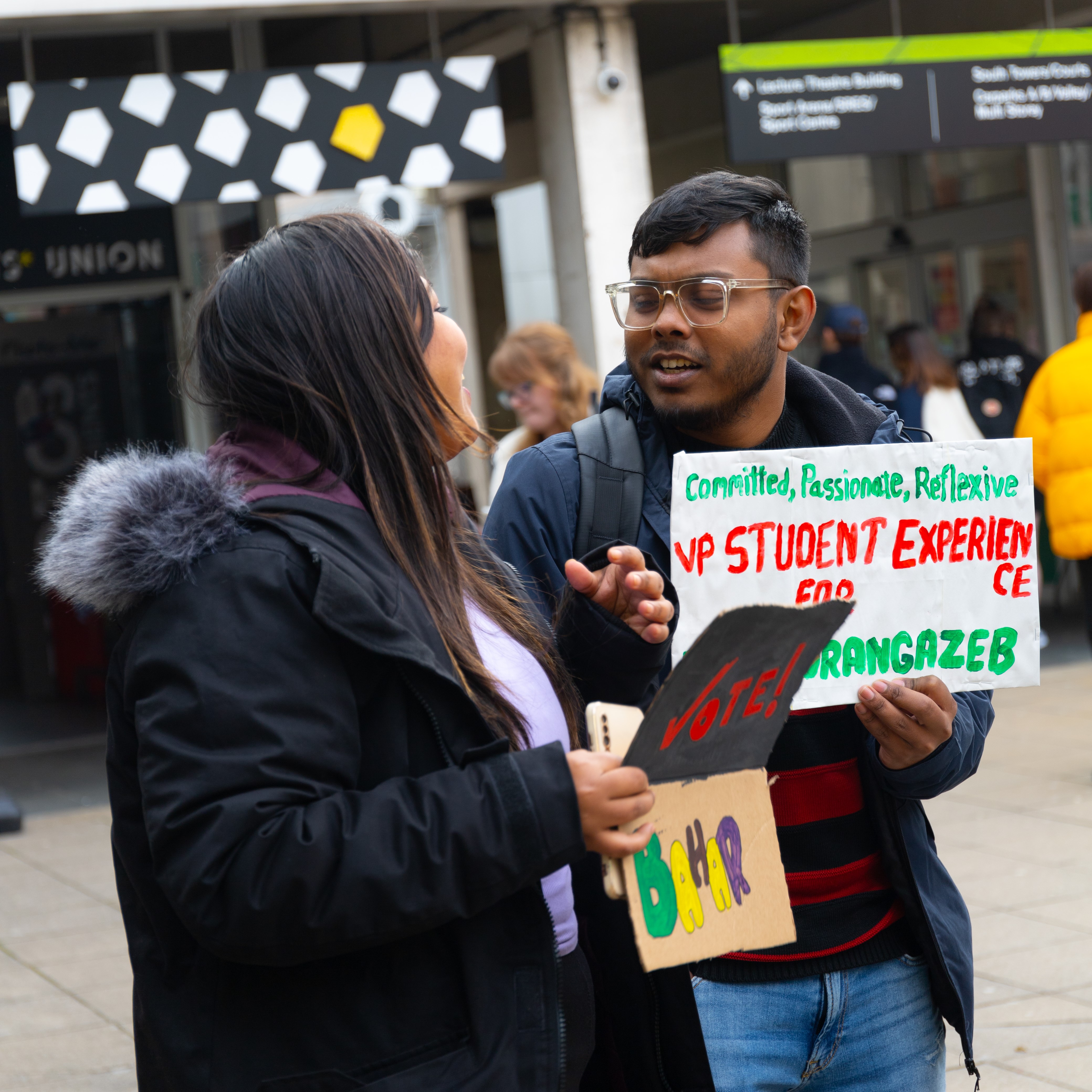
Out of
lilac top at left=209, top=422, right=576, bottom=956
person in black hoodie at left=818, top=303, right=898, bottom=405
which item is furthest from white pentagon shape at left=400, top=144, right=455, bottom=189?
lilac top at left=209, top=422, right=576, bottom=956

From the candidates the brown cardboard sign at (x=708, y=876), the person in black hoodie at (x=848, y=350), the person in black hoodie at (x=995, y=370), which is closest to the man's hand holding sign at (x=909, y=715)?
the brown cardboard sign at (x=708, y=876)

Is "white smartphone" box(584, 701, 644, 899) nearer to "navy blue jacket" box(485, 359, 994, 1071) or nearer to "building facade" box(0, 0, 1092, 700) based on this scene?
"navy blue jacket" box(485, 359, 994, 1071)

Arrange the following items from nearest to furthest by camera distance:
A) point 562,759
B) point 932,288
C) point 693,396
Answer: point 562,759 < point 693,396 < point 932,288

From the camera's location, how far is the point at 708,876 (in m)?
1.78

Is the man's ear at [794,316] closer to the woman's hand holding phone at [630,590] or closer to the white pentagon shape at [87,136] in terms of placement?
the woman's hand holding phone at [630,590]

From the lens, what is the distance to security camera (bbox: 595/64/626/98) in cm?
809

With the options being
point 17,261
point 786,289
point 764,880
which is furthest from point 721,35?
point 764,880

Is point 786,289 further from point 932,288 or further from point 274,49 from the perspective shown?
point 932,288

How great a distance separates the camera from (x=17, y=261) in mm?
9469

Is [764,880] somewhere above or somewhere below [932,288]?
below

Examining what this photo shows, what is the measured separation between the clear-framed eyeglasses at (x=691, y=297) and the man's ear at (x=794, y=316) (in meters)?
0.06

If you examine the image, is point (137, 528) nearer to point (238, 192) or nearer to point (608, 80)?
point (238, 192)

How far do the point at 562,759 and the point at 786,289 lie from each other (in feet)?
3.55

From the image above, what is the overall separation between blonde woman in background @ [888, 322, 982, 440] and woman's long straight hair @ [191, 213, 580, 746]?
301 inches
